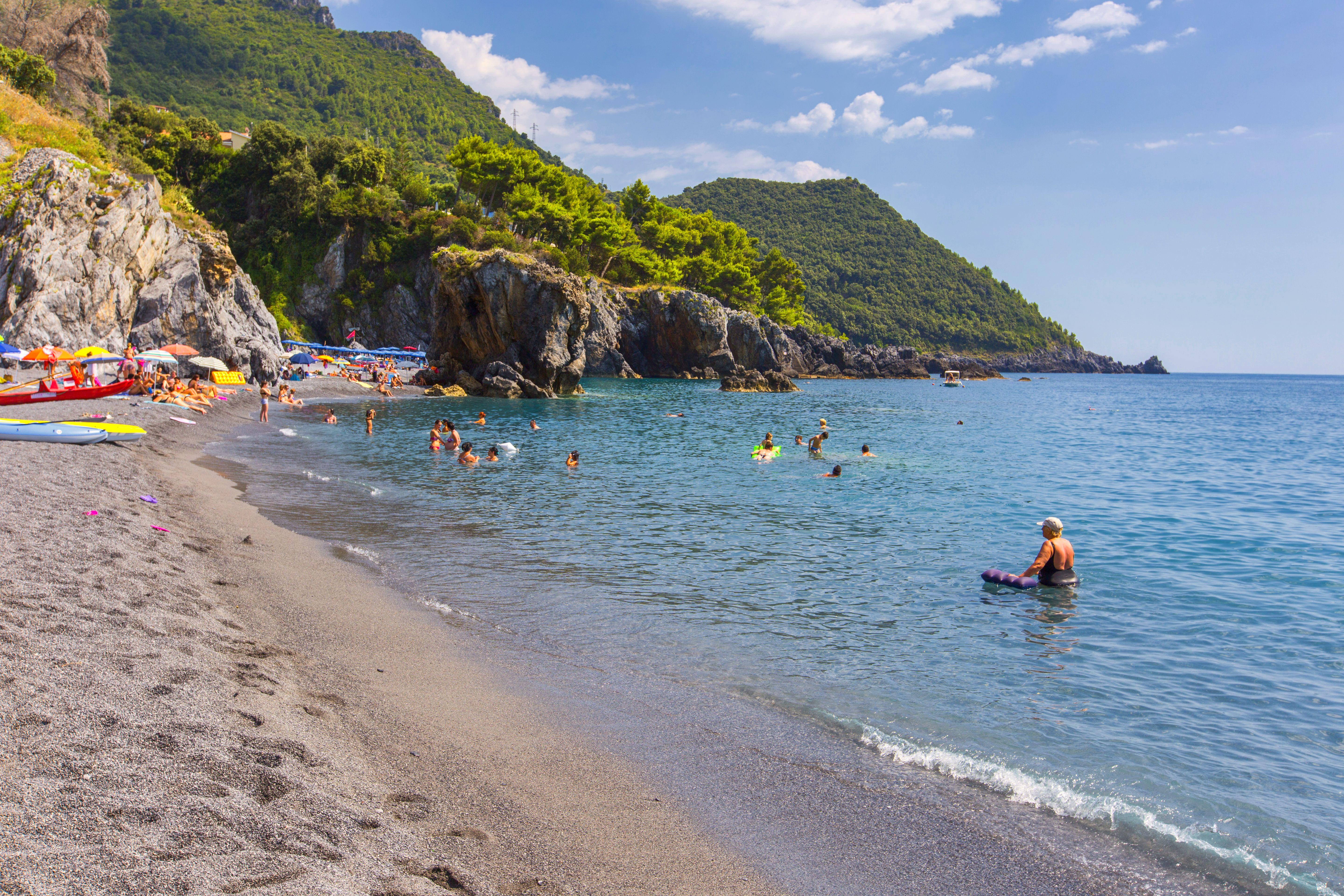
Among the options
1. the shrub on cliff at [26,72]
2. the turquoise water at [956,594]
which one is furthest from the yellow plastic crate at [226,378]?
the shrub on cliff at [26,72]

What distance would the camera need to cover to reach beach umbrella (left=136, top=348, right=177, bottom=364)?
3278 centimetres

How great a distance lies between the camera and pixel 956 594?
1233 centimetres

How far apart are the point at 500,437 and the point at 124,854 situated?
97.1 ft

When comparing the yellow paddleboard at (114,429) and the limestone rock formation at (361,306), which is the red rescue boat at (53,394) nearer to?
the yellow paddleboard at (114,429)

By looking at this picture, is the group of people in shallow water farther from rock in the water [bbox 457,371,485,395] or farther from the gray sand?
rock in the water [bbox 457,371,485,395]

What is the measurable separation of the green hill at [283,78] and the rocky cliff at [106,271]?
76517mm

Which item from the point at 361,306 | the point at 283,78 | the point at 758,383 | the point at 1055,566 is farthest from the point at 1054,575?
the point at 283,78

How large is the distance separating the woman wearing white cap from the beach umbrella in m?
35.6

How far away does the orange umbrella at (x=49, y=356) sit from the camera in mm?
29438

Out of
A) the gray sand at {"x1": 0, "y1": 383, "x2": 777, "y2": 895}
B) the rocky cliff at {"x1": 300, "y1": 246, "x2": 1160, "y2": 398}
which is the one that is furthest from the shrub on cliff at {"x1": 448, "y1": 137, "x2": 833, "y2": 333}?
the gray sand at {"x1": 0, "y1": 383, "x2": 777, "y2": 895}

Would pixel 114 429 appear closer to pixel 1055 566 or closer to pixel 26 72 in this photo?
pixel 1055 566

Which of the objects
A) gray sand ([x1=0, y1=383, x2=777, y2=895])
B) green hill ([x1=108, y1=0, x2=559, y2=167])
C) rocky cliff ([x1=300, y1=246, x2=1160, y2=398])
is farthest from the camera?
green hill ([x1=108, y1=0, x2=559, y2=167])

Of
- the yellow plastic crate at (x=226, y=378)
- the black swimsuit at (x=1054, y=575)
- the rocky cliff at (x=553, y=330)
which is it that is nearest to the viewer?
the black swimsuit at (x=1054, y=575)

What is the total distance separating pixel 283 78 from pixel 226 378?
424ft
